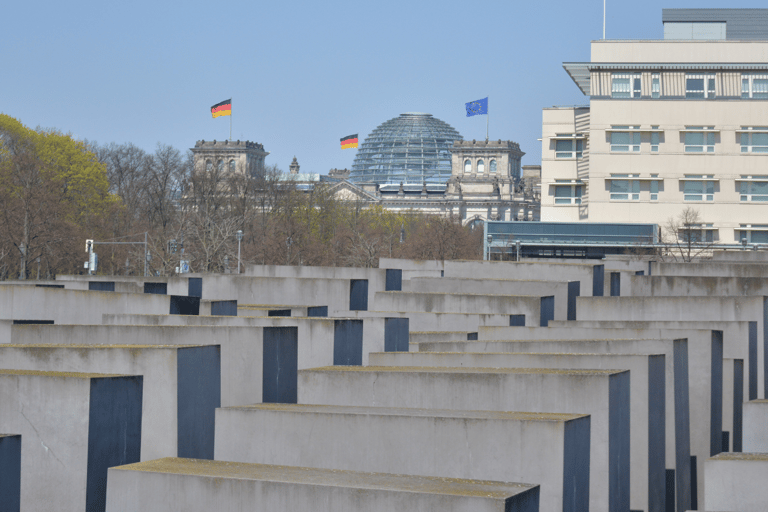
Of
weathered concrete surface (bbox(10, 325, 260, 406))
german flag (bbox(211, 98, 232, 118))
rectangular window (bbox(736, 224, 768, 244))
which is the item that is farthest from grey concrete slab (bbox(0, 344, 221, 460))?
german flag (bbox(211, 98, 232, 118))

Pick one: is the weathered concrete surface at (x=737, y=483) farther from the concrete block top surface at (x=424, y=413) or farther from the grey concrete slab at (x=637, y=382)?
the grey concrete slab at (x=637, y=382)

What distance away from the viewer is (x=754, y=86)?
62.5 m

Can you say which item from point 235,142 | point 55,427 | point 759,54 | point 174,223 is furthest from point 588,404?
point 235,142

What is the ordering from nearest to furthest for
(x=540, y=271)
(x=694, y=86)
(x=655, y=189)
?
(x=540, y=271) < (x=694, y=86) < (x=655, y=189)

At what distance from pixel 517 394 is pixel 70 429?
4.21 meters

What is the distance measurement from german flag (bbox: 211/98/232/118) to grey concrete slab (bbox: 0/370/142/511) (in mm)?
95477

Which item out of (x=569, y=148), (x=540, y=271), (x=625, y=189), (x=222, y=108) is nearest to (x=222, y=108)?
(x=222, y=108)

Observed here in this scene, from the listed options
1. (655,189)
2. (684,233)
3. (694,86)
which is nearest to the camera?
(684,233)

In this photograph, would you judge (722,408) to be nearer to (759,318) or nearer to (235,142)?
(759,318)

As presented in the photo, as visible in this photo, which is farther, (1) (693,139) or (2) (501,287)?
(1) (693,139)

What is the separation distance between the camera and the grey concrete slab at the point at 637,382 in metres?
12.1

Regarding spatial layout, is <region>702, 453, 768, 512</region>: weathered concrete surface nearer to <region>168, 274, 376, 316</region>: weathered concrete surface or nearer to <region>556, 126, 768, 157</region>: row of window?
<region>168, 274, 376, 316</region>: weathered concrete surface

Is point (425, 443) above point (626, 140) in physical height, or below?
below

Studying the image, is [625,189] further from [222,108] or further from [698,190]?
[222,108]
